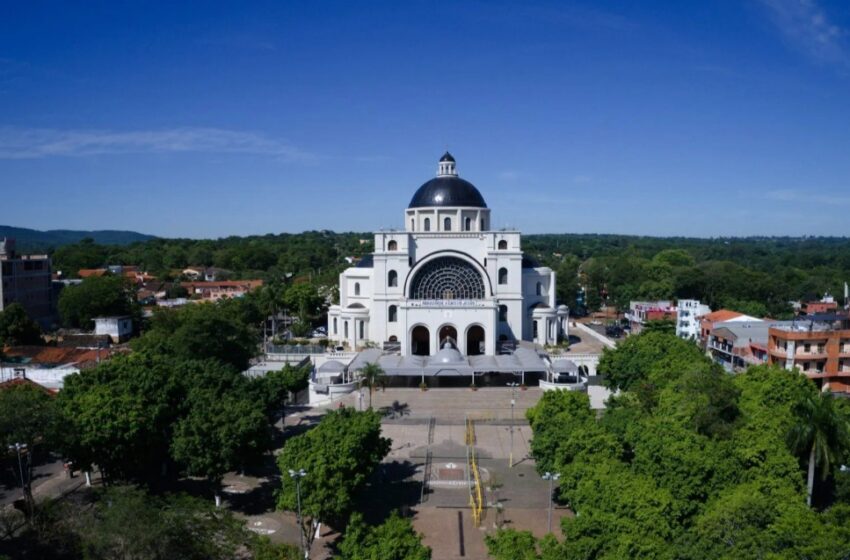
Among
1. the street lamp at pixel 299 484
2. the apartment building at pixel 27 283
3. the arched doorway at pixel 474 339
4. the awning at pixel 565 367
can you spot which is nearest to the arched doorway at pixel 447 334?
the arched doorway at pixel 474 339

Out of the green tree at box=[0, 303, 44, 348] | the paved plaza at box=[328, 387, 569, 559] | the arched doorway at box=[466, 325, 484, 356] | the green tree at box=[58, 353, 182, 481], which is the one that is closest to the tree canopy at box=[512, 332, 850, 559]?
the paved plaza at box=[328, 387, 569, 559]

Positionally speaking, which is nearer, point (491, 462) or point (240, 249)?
point (491, 462)

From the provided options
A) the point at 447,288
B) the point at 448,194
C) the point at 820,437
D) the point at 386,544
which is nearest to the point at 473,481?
the point at 386,544

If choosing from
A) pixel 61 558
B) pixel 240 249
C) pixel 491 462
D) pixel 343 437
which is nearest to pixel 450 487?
pixel 491 462

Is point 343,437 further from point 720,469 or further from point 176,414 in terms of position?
point 720,469

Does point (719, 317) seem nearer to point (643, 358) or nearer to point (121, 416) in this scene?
point (643, 358)

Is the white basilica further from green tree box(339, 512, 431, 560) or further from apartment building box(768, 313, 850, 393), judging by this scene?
green tree box(339, 512, 431, 560)
